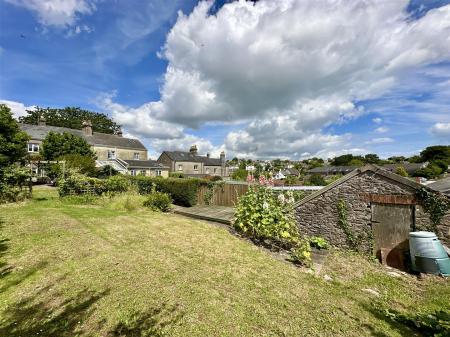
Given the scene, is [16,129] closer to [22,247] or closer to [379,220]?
[22,247]

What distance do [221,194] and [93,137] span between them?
33.8m

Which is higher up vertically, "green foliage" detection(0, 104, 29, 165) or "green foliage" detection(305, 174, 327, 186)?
"green foliage" detection(0, 104, 29, 165)

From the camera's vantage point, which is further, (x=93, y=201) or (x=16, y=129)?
(x=16, y=129)

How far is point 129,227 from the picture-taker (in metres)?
8.78

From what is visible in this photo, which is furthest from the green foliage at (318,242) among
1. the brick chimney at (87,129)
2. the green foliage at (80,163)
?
the brick chimney at (87,129)

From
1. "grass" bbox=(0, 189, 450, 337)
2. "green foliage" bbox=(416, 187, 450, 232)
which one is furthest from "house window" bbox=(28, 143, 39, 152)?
"green foliage" bbox=(416, 187, 450, 232)

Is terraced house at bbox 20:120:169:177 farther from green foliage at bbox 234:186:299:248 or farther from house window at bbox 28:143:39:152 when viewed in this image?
green foliage at bbox 234:186:299:248

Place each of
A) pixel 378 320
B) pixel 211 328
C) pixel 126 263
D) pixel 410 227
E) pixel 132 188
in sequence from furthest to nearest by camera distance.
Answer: pixel 132 188 → pixel 410 227 → pixel 126 263 → pixel 378 320 → pixel 211 328


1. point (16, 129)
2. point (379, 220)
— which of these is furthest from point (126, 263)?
point (16, 129)

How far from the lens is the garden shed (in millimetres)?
6591

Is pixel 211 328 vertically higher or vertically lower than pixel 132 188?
lower

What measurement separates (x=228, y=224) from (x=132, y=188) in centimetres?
1027

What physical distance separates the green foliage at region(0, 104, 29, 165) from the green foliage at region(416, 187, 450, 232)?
2386 centimetres

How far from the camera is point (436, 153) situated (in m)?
70.6
